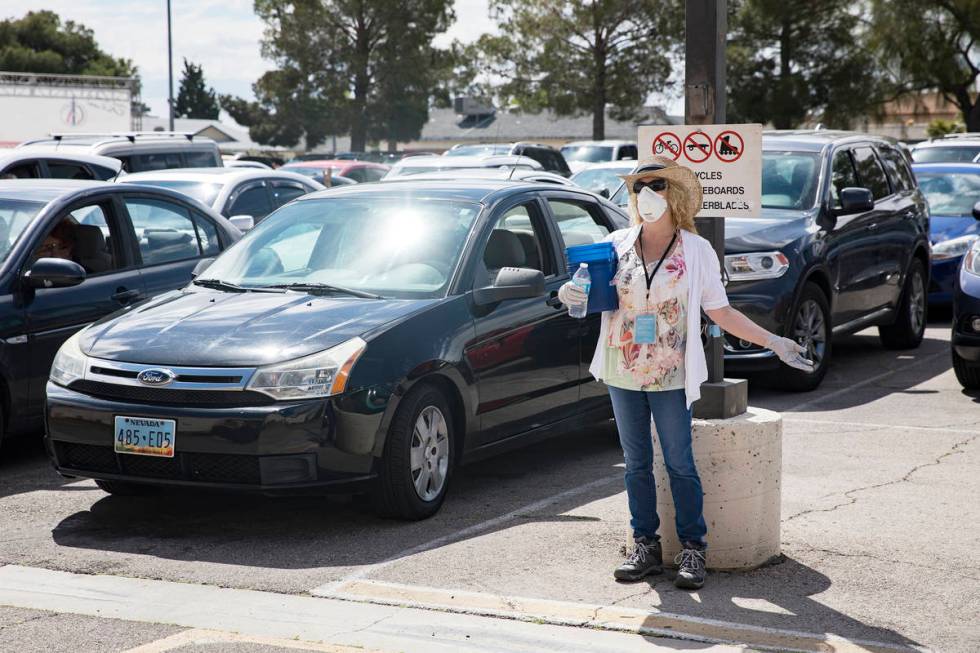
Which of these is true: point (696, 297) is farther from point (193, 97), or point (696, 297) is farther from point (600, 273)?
point (193, 97)

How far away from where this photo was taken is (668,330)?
5555mm

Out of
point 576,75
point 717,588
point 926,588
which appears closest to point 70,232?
point 717,588

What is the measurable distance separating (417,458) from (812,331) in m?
5.05

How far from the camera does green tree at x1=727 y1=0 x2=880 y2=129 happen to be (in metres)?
58.7

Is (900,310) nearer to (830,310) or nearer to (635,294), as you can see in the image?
(830,310)

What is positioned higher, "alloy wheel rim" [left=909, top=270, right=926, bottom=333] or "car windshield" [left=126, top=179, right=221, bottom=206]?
"car windshield" [left=126, top=179, right=221, bottom=206]

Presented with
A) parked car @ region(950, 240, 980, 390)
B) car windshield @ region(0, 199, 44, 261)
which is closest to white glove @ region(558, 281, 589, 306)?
car windshield @ region(0, 199, 44, 261)

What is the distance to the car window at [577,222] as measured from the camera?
835 centimetres

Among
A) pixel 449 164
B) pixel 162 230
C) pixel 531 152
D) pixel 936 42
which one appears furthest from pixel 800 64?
pixel 162 230

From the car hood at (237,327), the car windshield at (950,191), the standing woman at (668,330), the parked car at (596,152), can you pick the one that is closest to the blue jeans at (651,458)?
the standing woman at (668,330)

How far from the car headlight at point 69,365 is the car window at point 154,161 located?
10.9 m

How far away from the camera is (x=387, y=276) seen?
7.31m

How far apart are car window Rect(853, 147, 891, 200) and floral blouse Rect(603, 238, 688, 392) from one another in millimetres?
6955

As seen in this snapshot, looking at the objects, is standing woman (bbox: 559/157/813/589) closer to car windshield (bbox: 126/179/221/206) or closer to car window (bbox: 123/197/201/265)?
car window (bbox: 123/197/201/265)
